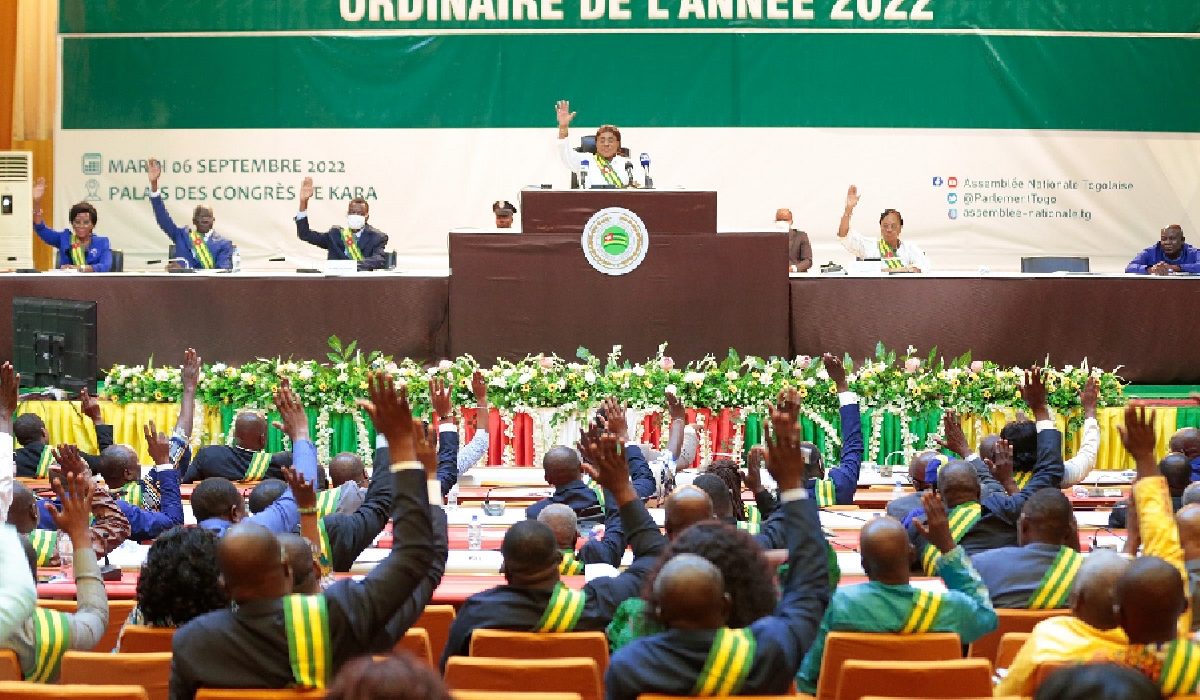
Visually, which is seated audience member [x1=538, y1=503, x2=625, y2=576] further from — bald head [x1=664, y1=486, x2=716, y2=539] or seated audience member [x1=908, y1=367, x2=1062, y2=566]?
seated audience member [x1=908, y1=367, x2=1062, y2=566]

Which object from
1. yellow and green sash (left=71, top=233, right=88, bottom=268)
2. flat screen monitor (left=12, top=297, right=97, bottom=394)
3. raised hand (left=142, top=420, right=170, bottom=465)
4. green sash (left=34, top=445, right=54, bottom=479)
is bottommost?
green sash (left=34, top=445, right=54, bottom=479)

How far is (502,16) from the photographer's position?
17.3m

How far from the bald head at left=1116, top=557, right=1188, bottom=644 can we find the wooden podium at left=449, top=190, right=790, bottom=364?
848 cm

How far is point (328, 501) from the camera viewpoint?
707cm

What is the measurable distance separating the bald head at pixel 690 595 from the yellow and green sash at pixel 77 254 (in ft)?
35.6

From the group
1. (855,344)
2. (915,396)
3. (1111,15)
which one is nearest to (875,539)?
(915,396)

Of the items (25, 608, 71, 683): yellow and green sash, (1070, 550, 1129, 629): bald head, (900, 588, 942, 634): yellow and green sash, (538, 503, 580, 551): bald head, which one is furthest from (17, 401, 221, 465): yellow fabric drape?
(1070, 550, 1129, 629): bald head

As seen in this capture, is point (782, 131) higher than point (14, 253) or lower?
higher

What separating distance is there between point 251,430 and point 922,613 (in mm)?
5051

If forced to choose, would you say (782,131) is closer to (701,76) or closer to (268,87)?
(701,76)

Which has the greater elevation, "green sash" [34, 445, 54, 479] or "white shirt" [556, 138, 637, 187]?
"white shirt" [556, 138, 637, 187]

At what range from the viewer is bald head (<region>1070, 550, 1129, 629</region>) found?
3.86 m

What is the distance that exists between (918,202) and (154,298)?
28.2 ft

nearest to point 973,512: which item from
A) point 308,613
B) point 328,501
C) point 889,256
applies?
point 328,501
